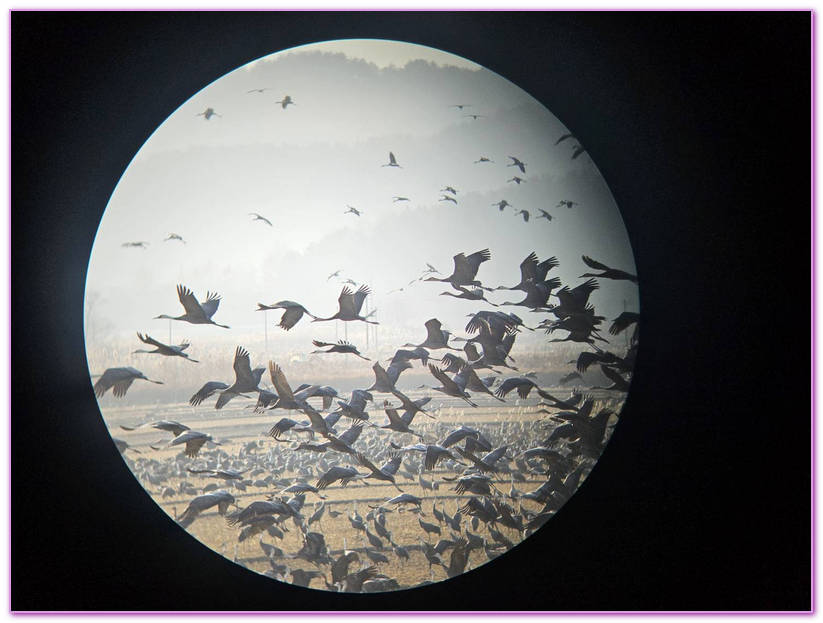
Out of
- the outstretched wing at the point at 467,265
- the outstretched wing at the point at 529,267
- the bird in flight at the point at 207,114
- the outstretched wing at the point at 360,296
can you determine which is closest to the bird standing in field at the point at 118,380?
the outstretched wing at the point at 360,296

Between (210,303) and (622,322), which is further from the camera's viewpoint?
(622,322)

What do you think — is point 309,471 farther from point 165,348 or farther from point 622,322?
point 622,322

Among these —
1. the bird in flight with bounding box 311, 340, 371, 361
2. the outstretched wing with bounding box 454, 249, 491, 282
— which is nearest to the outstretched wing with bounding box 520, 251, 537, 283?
the outstretched wing with bounding box 454, 249, 491, 282

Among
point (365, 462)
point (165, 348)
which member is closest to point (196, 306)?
point (165, 348)

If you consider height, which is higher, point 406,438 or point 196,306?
point 196,306

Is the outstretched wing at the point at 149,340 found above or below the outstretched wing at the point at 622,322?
below

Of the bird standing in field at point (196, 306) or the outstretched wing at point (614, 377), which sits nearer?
the bird standing in field at point (196, 306)

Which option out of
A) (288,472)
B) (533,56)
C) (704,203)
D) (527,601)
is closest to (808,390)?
(704,203)

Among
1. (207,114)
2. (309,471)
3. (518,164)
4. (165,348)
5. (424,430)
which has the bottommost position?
(309,471)

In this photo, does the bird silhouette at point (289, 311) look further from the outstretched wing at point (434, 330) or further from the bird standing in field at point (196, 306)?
the outstretched wing at point (434, 330)
